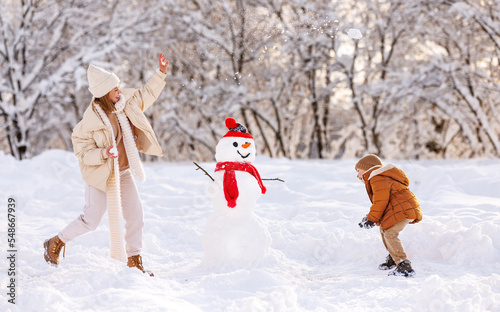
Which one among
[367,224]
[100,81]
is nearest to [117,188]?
[100,81]

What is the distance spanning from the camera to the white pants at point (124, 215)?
3.57 m

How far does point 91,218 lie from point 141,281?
3.13 ft

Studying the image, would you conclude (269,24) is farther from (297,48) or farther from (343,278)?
(343,278)

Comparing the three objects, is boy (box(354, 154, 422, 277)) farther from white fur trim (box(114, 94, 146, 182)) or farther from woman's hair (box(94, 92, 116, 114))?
woman's hair (box(94, 92, 116, 114))

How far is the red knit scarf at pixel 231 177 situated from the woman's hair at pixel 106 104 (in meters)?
0.98

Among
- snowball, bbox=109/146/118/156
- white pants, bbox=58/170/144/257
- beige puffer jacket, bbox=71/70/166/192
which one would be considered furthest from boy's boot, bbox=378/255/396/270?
snowball, bbox=109/146/118/156

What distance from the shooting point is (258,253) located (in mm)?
3658

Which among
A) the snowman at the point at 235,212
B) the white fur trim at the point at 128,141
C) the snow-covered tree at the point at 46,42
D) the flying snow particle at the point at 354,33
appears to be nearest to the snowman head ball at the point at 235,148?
the snowman at the point at 235,212

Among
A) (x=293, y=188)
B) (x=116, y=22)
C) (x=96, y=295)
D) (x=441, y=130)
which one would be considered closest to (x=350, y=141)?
(x=441, y=130)

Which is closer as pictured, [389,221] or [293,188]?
[389,221]

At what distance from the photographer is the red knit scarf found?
359cm

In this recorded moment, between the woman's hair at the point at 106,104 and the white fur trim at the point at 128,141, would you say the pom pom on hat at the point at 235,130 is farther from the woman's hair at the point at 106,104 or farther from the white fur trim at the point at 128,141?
the woman's hair at the point at 106,104

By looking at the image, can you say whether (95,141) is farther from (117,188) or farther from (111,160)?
(117,188)

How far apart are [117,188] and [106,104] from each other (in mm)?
673
